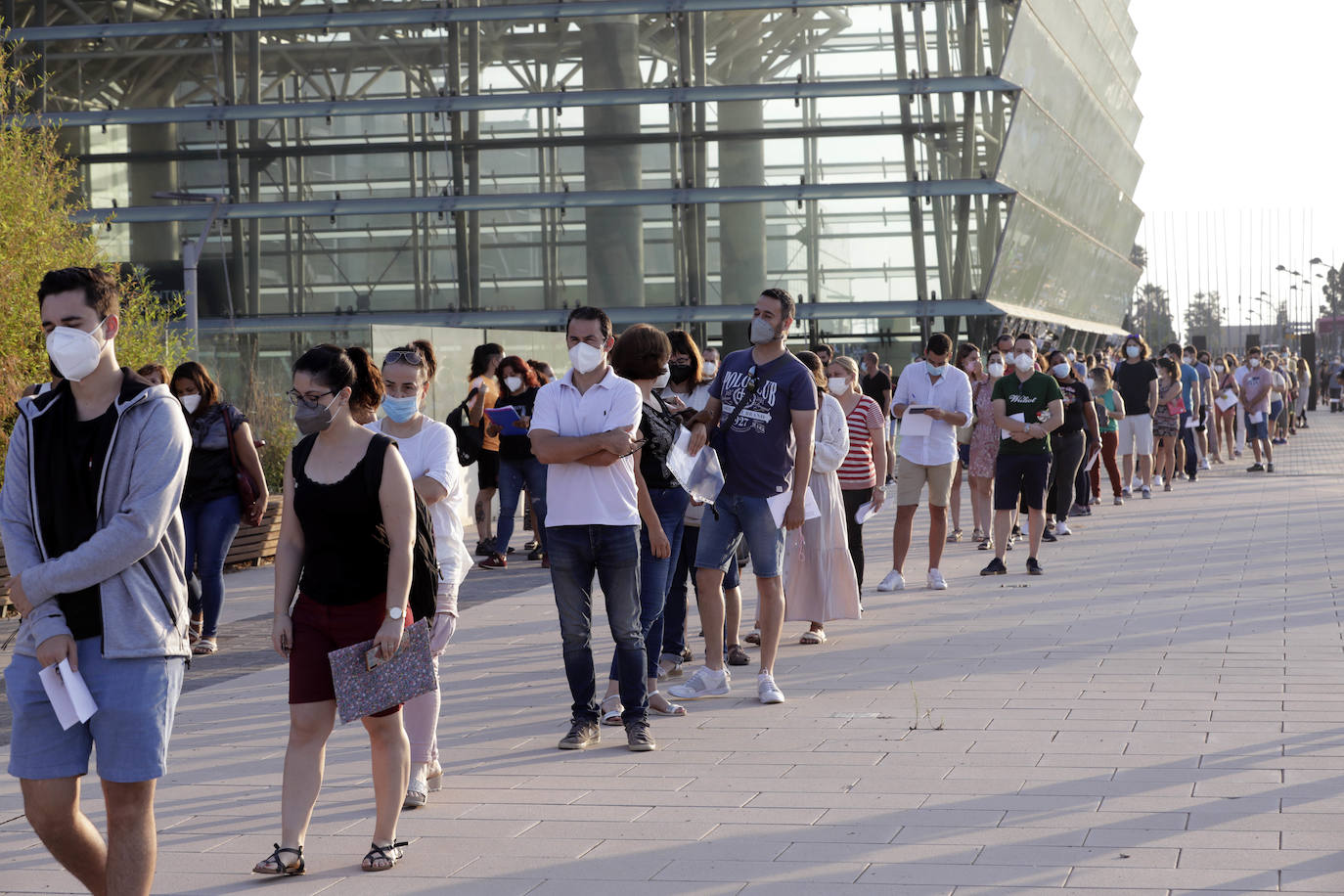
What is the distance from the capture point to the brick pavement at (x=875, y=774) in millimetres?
4922

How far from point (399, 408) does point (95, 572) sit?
2.32m

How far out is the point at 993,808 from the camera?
5559mm

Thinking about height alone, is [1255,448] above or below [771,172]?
below

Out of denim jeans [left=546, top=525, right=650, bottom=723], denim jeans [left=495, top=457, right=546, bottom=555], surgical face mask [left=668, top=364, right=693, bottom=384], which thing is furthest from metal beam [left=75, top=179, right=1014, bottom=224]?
denim jeans [left=546, top=525, right=650, bottom=723]

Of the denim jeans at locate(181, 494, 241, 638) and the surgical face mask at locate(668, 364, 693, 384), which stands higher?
the surgical face mask at locate(668, 364, 693, 384)

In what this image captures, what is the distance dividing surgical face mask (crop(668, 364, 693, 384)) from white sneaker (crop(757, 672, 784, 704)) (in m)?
1.51

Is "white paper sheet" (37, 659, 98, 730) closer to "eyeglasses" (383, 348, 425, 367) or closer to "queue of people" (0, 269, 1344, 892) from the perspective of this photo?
"queue of people" (0, 269, 1344, 892)

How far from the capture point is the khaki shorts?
12.2 m

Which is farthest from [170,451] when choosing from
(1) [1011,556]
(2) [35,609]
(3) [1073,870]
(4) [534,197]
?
(4) [534,197]

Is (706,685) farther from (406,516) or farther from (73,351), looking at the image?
(73,351)

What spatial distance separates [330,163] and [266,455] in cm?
1985

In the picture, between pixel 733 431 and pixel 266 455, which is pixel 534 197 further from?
pixel 733 431

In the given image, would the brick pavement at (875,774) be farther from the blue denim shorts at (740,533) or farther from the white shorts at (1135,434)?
the white shorts at (1135,434)

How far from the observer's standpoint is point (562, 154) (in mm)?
34438
